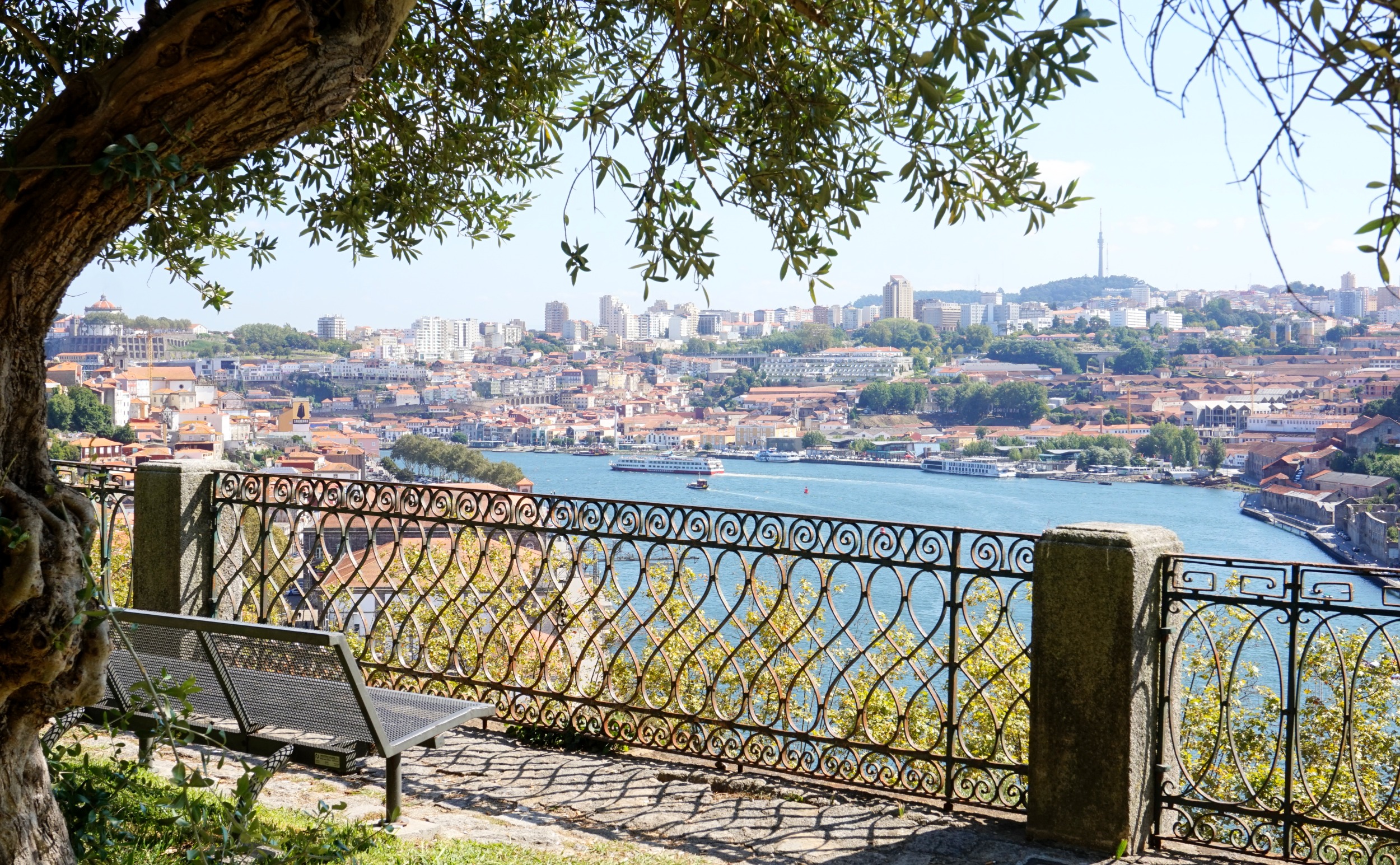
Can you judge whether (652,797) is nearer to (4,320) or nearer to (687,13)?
(4,320)

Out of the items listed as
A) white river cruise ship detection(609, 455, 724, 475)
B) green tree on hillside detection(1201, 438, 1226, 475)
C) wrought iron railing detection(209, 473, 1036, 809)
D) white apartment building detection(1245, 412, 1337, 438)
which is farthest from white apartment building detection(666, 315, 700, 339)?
wrought iron railing detection(209, 473, 1036, 809)

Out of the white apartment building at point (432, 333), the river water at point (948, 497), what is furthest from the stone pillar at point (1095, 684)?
the white apartment building at point (432, 333)

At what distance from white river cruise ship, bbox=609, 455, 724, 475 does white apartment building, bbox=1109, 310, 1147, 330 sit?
37.3 metres

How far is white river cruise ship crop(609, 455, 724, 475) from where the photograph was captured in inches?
1925

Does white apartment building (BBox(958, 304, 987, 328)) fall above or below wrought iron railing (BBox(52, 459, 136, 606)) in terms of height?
above

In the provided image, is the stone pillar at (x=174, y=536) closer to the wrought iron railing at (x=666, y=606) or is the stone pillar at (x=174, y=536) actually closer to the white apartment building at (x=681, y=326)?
the wrought iron railing at (x=666, y=606)

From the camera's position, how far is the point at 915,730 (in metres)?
6.02

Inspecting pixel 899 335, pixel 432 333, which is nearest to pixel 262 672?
pixel 899 335

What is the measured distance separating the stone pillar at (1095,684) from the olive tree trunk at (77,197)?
9.01 ft

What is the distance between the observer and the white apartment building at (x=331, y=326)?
299ft

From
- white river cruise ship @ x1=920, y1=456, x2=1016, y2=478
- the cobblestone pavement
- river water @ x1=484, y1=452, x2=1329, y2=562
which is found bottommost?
river water @ x1=484, y1=452, x2=1329, y2=562

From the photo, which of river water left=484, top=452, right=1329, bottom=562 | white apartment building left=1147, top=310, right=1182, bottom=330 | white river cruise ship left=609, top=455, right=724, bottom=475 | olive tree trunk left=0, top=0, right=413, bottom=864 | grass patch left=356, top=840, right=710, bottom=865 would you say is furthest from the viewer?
white apartment building left=1147, top=310, right=1182, bottom=330

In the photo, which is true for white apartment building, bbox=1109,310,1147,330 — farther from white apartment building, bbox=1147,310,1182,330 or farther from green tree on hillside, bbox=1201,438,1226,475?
green tree on hillside, bbox=1201,438,1226,475

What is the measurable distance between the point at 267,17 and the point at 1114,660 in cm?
317
